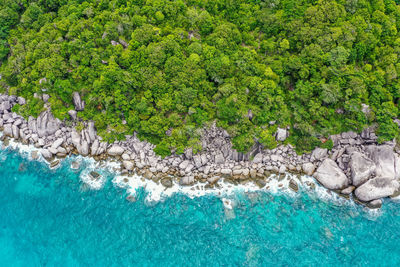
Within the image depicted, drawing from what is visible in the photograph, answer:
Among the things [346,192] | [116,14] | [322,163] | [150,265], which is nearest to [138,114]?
[116,14]

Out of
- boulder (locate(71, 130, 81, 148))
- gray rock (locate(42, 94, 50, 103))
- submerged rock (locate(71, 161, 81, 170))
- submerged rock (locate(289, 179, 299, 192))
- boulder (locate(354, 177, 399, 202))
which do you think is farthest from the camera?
gray rock (locate(42, 94, 50, 103))

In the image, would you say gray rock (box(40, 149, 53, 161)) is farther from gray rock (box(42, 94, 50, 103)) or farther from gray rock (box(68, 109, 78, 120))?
gray rock (box(42, 94, 50, 103))

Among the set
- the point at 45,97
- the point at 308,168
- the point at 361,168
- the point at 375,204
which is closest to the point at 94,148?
the point at 45,97

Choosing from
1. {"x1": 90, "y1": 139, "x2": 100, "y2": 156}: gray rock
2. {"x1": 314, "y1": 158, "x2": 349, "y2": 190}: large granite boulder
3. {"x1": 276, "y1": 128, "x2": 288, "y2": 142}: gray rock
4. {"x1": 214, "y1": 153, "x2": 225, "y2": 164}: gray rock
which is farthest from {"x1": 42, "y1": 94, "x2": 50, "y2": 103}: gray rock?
{"x1": 314, "y1": 158, "x2": 349, "y2": 190}: large granite boulder

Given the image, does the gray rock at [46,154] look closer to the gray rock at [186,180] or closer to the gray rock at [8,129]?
the gray rock at [8,129]

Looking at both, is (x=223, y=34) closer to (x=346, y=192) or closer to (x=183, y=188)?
(x=183, y=188)

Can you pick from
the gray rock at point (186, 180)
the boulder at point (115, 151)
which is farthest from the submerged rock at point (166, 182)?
the boulder at point (115, 151)

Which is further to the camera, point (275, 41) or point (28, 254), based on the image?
point (275, 41)
